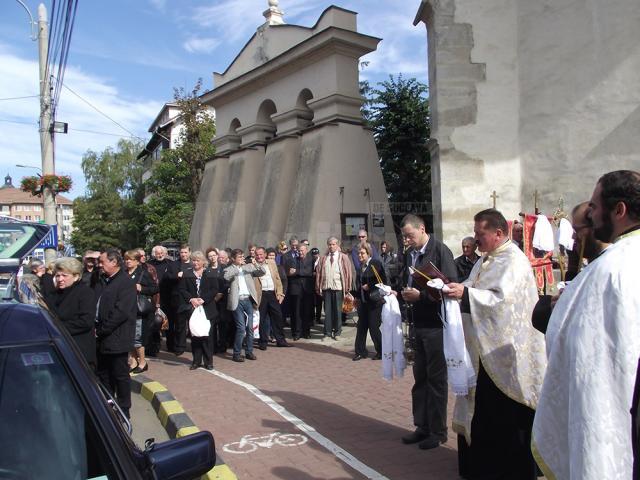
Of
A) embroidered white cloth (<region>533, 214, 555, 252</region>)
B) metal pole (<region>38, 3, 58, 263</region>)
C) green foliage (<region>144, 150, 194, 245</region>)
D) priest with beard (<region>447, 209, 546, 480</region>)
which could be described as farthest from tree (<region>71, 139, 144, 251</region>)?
priest with beard (<region>447, 209, 546, 480</region>)

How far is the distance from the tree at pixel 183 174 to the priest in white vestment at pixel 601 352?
1149 inches

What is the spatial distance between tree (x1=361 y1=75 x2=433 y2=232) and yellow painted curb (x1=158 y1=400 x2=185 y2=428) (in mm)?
15262

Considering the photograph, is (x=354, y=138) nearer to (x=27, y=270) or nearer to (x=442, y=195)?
(x=442, y=195)

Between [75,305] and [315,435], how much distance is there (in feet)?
8.88

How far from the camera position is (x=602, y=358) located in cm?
204

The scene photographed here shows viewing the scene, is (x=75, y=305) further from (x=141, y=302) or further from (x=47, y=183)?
(x=47, y=183)

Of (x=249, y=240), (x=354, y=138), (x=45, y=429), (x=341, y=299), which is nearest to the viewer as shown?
(x=45, y=429)

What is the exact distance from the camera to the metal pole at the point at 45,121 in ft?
52.4

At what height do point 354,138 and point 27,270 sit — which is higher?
point 354,138

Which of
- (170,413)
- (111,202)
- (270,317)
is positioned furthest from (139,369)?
(111,202)

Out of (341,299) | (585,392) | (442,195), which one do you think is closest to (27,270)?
(341,299)

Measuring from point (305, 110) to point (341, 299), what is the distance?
9077mm

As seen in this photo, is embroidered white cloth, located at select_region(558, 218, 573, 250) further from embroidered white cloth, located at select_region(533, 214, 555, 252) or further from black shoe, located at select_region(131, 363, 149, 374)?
black shoe, located at select_region(131, 363, 149, 374)

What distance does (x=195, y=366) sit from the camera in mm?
9359
